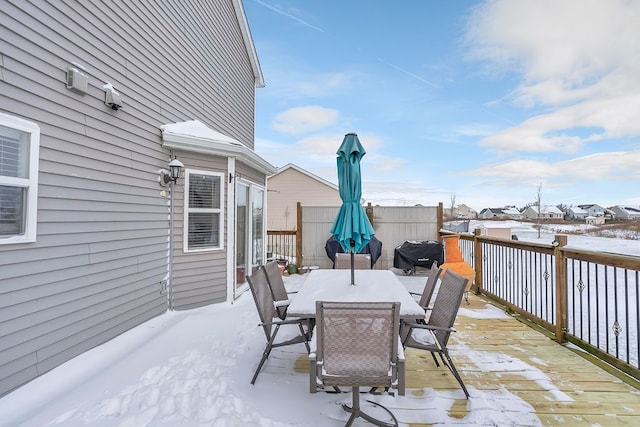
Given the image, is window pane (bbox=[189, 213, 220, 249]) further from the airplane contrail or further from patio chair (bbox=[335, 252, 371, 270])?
the airplane contrail

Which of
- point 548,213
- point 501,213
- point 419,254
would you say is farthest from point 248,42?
point 501,213

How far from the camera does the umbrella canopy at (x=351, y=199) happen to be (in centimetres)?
316

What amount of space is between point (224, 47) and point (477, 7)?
639cm

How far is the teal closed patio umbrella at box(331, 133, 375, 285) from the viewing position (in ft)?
10.4

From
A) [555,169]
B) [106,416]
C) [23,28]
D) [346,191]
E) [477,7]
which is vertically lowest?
[106,416]

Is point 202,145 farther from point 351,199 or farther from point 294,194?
point 294,194

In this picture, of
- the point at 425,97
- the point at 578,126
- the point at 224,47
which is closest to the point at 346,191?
the point at 224,47

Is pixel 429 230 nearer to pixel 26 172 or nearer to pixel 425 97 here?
pixel 425 97

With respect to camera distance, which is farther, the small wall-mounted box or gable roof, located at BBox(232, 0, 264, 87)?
gable roof, located at BBox(232, 0, 264, 87)

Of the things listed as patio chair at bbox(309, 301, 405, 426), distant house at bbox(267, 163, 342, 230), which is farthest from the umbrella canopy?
distant house at bbox(267, 163, 342, 230)

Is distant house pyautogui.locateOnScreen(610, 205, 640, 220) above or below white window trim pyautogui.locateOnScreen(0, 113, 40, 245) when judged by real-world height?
above

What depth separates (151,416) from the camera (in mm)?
2049

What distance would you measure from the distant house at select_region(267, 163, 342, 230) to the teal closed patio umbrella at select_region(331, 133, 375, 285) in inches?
492

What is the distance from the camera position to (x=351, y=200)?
128 inches
